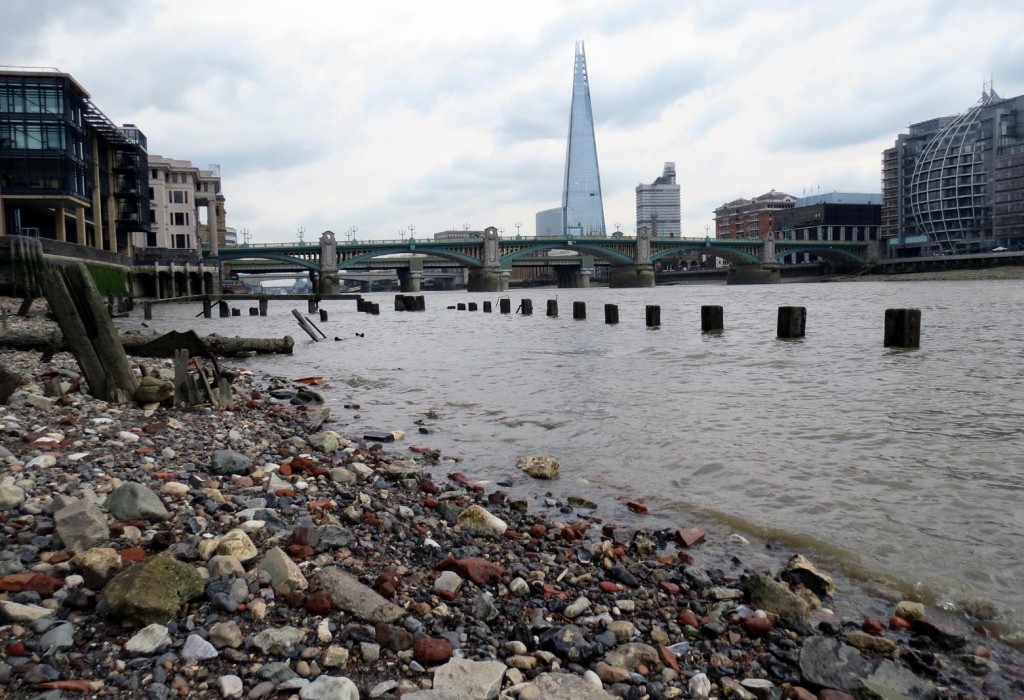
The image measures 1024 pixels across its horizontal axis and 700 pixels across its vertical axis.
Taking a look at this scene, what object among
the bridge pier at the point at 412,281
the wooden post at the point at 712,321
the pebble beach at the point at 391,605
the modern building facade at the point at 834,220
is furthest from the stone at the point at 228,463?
the modern building facade at the point at 834,220

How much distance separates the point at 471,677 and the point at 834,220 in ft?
629

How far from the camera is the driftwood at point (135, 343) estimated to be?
13.5 metres

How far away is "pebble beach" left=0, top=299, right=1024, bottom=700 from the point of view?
3.15m

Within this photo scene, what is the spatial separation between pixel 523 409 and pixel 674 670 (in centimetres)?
834

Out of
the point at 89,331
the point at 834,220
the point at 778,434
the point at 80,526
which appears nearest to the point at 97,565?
the point at 80,526

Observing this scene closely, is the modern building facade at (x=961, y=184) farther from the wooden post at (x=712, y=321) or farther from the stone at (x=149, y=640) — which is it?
the stone at (x=149, y=640)

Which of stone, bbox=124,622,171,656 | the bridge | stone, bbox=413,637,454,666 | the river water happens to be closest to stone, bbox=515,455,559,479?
the river water

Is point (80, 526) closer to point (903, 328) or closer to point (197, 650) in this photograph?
point (197, 650)

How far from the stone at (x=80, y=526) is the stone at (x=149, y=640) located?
3.26ft

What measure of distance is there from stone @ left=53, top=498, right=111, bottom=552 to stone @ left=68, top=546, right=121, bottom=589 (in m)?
0.21

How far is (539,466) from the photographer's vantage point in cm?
766

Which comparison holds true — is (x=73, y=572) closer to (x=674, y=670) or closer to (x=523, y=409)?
(x=674, y=670)

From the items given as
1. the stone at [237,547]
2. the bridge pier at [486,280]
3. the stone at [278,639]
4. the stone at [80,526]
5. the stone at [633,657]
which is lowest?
the stone at [633,657]

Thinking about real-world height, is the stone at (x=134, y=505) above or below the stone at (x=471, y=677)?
above
